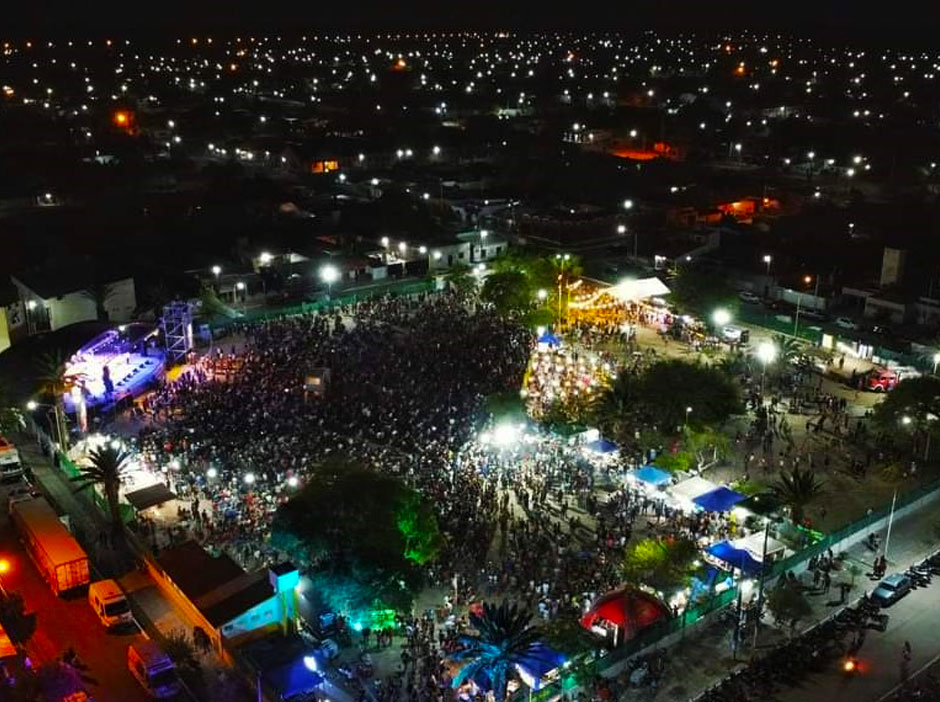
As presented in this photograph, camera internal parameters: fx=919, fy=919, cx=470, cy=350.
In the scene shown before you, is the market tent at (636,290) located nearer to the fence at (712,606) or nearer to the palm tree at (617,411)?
the palm tree at (617,411)

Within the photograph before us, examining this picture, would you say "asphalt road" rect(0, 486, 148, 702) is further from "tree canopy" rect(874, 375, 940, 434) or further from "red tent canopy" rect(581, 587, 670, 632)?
"tree canopy" rect(874, 375, 940, 434)

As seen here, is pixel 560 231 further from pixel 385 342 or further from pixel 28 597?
pixel 28 597

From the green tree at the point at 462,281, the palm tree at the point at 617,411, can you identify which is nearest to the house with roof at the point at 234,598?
the palm tree at the point at 617,411

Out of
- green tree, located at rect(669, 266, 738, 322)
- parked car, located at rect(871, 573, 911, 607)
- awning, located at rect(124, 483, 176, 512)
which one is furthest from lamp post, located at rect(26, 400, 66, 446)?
green tree, located at rect(669, 266, 738, 322)

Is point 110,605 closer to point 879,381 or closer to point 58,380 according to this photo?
point 58,380

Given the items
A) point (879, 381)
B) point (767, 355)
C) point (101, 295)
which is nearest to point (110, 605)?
point (101, 295)
